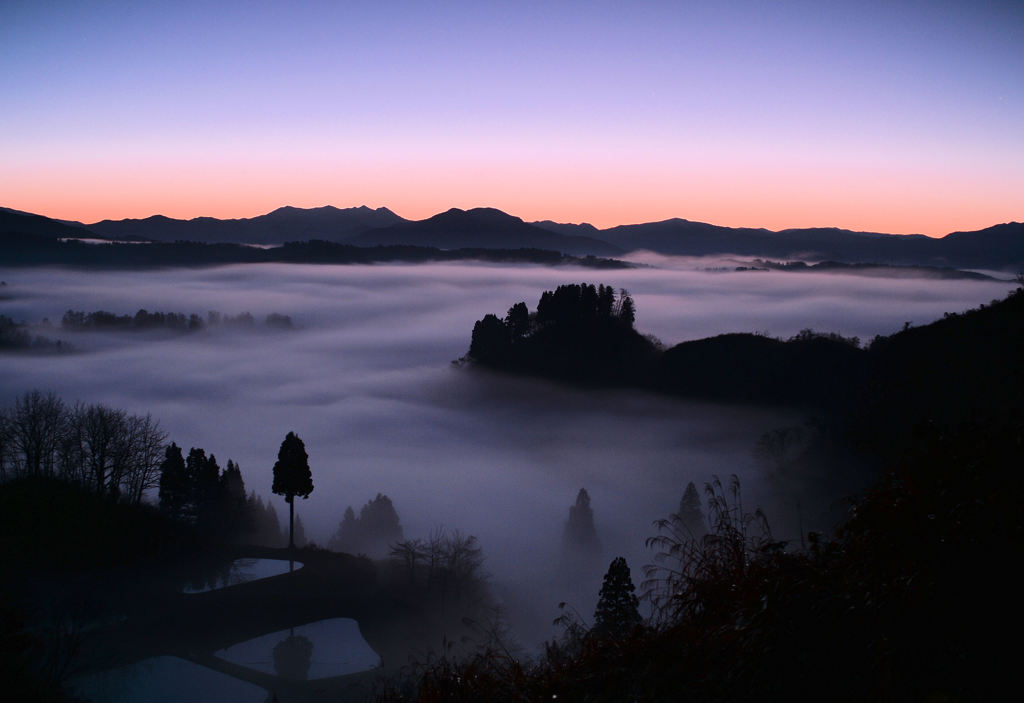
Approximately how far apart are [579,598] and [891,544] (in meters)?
45.6

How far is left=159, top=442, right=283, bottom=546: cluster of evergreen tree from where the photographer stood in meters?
35.0

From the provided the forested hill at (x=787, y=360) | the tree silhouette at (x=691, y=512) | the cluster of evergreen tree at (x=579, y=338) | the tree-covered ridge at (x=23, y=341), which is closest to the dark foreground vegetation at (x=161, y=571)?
the tree silhouette at (x=691, y=512)

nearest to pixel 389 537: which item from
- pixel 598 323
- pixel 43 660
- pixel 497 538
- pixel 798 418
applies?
pixel 497 538

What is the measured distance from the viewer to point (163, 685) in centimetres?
1906

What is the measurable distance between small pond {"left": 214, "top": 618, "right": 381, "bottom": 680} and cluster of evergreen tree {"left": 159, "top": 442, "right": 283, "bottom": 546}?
12441 mm

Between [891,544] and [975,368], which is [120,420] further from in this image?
[975,368]

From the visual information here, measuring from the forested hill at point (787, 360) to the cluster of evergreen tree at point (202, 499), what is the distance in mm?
37406

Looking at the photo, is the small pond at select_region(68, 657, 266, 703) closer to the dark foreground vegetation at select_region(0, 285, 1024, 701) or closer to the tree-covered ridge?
the dark foreground vegetation at select_region(0, 285, 1024, 701)

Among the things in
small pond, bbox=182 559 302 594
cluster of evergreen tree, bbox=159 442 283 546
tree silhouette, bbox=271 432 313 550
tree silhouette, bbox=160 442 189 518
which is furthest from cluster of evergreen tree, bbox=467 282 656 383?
small pond, bbox=182 559 302 594

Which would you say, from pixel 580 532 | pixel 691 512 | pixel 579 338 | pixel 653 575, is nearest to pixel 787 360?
pixel 579 338

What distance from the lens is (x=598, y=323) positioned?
110m

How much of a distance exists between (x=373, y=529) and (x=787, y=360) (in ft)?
207

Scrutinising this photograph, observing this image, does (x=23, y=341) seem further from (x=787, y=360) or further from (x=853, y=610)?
(x=853, y=610)

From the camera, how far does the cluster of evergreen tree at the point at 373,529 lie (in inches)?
2106
